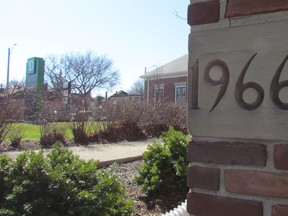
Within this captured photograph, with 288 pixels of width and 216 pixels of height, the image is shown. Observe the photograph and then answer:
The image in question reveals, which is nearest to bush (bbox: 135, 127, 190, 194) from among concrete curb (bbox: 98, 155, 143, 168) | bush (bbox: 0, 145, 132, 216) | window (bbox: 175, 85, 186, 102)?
bush (bbox: 0, 145, 132, 216)

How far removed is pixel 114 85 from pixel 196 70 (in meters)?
52.0

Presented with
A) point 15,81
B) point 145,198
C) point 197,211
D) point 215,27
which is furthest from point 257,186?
point 15,81

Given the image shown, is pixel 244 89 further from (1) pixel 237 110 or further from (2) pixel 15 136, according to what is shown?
(2) pixel 15 136

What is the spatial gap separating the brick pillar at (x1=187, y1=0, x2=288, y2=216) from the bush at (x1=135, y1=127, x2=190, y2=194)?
12.0ft

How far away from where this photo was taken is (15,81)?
11.2 metres

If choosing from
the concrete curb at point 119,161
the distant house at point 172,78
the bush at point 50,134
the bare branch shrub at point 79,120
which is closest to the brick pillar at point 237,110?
the concrete curb at point 119,161

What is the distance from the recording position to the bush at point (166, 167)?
4.90m

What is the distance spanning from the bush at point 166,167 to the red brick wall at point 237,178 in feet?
11.9

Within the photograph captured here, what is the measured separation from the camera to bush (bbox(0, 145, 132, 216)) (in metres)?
2.93

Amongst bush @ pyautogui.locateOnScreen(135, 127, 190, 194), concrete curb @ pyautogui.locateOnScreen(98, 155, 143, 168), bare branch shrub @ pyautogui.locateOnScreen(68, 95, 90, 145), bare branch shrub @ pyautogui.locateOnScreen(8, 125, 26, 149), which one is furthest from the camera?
bare branch shrub @ pyautogui.locateOnScreen(68, 95, 90, 145)

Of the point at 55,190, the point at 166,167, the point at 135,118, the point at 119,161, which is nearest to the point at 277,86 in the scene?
the point at 55,190

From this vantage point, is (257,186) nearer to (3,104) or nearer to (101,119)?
(3,104)

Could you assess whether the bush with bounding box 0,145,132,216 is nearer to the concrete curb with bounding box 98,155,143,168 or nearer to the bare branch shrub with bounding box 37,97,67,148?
the concrete curb with bounding box 98,155,143,168

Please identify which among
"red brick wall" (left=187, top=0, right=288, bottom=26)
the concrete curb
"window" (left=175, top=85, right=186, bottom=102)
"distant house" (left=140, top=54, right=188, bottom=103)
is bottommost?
the concrete curb
